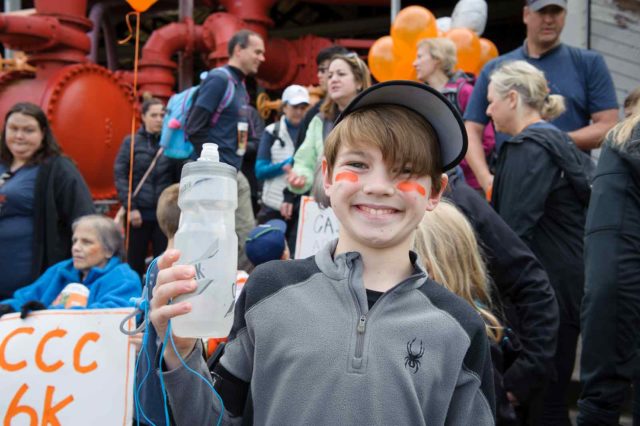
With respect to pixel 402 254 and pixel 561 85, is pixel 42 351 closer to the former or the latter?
pixel 402 254

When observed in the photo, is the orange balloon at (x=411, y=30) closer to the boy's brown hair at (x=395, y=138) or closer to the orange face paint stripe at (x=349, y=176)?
the boy's brown hair at (x=395, y=138)

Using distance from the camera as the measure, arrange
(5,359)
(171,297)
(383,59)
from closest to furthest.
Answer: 1. (171,297)
2. (5,359)
3. (383,59)

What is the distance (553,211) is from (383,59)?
405cm

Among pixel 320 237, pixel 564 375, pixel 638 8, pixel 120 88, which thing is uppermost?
pixel 638 8

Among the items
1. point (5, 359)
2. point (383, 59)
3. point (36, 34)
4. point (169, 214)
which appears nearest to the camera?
point (5, 359)

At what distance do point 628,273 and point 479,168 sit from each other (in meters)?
1.75

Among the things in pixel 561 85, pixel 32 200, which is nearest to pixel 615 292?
pixel 561 85

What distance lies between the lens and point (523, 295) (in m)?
3.02

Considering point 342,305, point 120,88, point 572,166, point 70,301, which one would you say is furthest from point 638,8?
point 120,88

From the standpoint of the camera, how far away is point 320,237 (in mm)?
4137

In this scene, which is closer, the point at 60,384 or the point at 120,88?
the point at 60,384

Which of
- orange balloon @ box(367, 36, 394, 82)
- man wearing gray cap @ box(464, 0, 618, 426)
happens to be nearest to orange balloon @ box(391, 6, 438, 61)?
orange balloon @ box(367, 36, 394, 82)

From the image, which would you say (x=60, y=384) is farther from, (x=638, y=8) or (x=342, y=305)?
(x=638, y=8)

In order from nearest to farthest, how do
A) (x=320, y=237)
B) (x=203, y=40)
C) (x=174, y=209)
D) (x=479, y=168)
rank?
(x=174, y=209) → (x=320, y=237) → (x=479, y=168) → (x=203, y=40)
